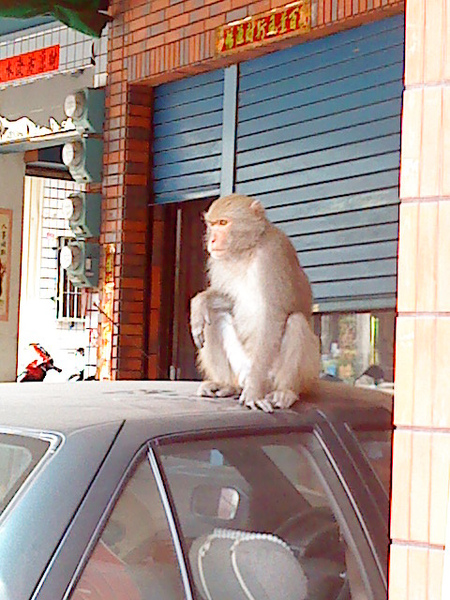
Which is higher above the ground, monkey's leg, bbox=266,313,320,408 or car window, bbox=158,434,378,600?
monkey's leg, bbox=266,313,320,408

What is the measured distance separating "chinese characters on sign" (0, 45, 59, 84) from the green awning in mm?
766

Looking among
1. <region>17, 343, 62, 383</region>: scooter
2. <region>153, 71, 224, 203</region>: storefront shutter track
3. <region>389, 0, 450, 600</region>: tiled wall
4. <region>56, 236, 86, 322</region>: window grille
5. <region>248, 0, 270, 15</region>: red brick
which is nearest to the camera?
<region>389, 0, 450, 600</region>: tiled wall

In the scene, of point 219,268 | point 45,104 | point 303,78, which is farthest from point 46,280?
point 219,268

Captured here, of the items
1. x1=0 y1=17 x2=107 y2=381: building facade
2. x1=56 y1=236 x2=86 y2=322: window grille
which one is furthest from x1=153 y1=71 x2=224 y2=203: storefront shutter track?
x1=56 y1=236 x2=86 y2=322: window grille

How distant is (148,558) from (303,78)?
472cm

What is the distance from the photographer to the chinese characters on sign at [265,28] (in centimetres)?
640

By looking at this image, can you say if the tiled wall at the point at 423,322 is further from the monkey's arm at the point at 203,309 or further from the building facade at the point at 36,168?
the building facade at the point at 36,168

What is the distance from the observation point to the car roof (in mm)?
2477

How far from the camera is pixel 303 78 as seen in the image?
21.7 ft

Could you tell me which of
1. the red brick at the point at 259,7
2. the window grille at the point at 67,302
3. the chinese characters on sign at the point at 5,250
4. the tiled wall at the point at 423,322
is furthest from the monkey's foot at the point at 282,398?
the window grille at the point at 67,302

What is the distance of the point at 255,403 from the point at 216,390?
42cm

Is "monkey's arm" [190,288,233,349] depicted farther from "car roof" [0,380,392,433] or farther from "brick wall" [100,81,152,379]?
"brick wall" [100,81,152,379]

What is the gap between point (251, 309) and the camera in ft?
12.7

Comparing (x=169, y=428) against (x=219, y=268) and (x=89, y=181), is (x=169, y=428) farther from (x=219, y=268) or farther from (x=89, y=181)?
(x=89, y=181)
